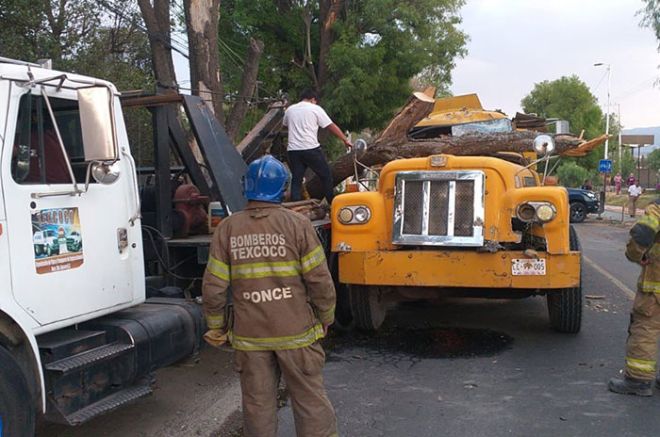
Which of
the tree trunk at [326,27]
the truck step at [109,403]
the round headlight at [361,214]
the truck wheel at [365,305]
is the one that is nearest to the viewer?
the truck step at [109,403]

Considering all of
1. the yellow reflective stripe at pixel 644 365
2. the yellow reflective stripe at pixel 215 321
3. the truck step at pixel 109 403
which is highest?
the yellow reflective stripe at pixel 215 321

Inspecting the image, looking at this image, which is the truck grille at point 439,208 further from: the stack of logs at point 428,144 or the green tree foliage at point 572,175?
the green tree foliage at point 572,175

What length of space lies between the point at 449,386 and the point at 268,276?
2421mm

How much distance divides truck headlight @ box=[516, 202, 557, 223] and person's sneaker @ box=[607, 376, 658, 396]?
1.37 metres

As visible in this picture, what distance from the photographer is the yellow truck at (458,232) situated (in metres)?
5.28

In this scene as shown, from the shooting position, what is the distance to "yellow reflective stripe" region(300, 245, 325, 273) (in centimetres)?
306

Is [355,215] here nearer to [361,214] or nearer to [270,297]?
[361,214]

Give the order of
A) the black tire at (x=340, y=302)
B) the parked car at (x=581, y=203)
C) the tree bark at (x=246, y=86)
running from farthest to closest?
the parked car at (x=581, y=203), the tree bark at (x=246, y=86), the black tire at (x=340, y=302)

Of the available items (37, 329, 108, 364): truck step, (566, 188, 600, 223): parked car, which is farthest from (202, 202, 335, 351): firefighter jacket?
(566, 188, 600, 223): parked car

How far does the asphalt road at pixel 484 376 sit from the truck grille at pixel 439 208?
108 cm

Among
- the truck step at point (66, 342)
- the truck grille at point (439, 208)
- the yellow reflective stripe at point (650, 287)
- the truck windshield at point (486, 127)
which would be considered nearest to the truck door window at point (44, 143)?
the truck step at point (66, 342)

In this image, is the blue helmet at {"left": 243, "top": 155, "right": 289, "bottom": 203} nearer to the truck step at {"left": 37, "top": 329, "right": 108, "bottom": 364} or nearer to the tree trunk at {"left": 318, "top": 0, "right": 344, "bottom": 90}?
the truck step at {"left": 37, "top": 329, "right": 108, "bottom": 364}

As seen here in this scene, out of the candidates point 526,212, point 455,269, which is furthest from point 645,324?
point 455,269

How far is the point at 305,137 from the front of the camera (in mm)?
6836
